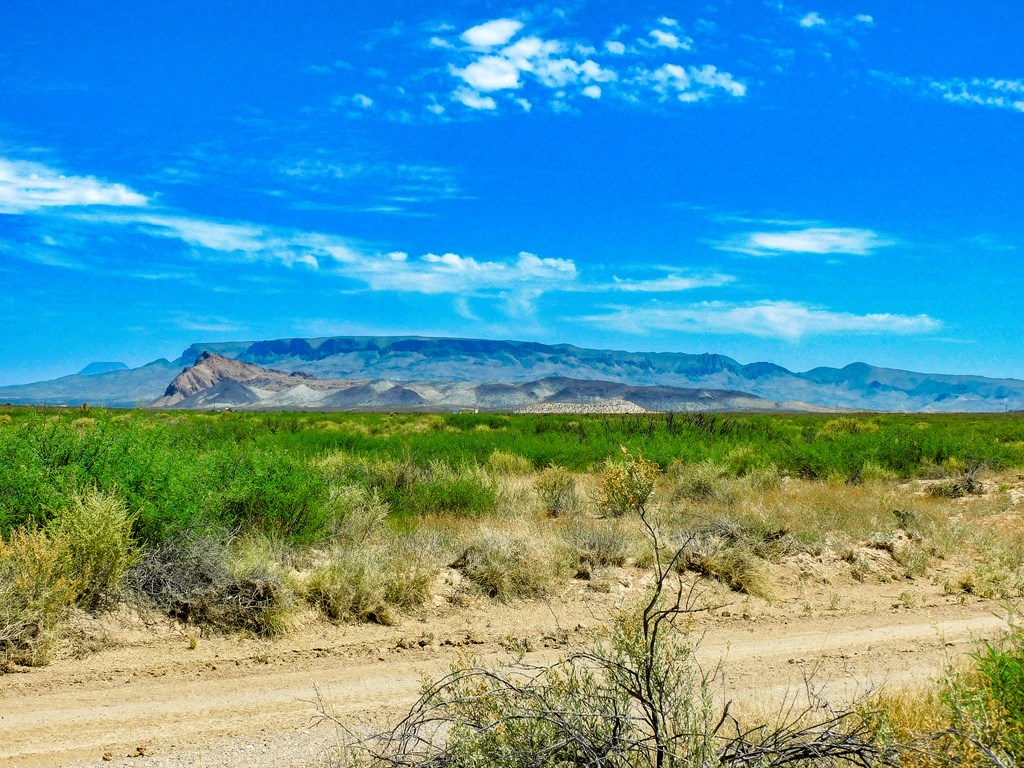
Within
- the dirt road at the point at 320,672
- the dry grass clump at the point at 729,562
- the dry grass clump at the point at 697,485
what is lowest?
the dirt road at the point at 320,672

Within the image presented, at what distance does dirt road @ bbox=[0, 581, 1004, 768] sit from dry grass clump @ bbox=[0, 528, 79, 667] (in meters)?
0.28

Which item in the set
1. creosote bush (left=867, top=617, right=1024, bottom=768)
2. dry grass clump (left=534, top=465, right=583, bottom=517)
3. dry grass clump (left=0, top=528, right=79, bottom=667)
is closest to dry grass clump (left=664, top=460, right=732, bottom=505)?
dry grass clump (left=534, top=465, right=583, bottom=517)

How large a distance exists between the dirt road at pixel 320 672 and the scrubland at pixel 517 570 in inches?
13.2

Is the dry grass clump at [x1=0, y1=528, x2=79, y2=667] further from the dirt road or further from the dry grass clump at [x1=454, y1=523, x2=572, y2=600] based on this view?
the dry grass clump at [x1=454, y1=523, x2=572, y2=600]

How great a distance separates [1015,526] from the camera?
1377cm

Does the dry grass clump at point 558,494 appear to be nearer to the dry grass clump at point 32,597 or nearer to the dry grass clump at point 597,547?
the dry grass clump at point 597,547

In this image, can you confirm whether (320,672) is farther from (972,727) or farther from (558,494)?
(558,494)

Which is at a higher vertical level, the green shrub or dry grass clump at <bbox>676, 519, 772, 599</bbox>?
the green shrub

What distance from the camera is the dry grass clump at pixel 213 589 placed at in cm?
769

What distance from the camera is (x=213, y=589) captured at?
25.7 ft

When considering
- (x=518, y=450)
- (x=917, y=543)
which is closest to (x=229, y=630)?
(x=917, y=543)

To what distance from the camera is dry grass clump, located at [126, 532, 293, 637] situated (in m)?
7.69

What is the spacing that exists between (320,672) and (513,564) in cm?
312

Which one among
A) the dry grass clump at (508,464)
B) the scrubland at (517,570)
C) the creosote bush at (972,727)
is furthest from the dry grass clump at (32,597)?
the dry grass clump at (508,464)
